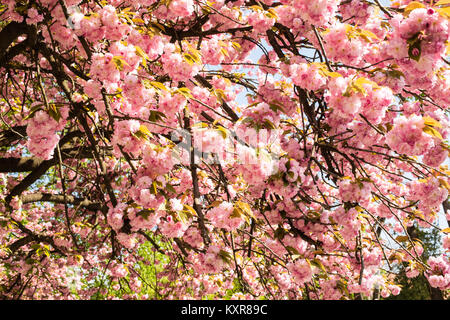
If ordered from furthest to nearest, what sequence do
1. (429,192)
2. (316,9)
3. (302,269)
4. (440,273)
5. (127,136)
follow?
1. (440,273)
2. (429,192)
3. (302,269)
4. (127,136)
5. (316,9)

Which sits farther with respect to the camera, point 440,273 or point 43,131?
point 440,273

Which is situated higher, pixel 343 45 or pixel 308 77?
pixel 343 45

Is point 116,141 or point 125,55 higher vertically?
point 125,55

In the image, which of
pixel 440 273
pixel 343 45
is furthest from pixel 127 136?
pixel 440 273

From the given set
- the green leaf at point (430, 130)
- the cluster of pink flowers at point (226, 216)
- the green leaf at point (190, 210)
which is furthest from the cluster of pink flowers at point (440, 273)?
the green leaf at point (190, 210)

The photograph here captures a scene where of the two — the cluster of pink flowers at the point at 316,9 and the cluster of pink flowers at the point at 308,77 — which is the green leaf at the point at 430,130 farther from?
the cluster of pink flowers at the point at 316,9

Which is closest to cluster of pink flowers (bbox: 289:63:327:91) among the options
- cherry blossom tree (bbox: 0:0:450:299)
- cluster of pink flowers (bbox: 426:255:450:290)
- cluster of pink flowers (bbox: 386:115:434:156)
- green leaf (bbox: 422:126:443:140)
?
cherry blossom tree (bbox: 0:0:450:299)

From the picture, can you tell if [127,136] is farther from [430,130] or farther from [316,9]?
[430,130]

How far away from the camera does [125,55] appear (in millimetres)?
2314

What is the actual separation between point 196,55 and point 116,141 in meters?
0.85

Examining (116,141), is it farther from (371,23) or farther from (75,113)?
(371,23)

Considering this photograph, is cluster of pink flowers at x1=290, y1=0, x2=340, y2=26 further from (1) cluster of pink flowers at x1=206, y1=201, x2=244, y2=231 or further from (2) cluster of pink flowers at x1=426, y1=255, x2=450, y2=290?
(2) cluster of pink flowers at x1=426, y1=255, x2=450, y2=290

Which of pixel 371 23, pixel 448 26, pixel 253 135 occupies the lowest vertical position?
pixel 253 135
